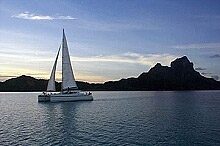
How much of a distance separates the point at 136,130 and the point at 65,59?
57.2 meters

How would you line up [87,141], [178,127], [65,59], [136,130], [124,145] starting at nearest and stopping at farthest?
[124,145] < [87,141] < [136,130] < [178,127] < [65,59]

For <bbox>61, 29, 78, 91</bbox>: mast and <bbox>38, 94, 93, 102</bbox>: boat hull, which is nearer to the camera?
<bbox>38, 94, 93, 102</bbox>: boat hull

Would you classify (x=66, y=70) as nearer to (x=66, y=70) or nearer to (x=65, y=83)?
(x=66, y=70)

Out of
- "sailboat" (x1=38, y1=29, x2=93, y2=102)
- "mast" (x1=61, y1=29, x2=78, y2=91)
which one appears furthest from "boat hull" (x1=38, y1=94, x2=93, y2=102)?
"mast" (x1=61, y1=29, x2=78, y2=91)

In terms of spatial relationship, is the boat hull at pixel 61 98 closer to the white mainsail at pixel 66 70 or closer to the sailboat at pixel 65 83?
Answer: the sailboat at pixel 65 83

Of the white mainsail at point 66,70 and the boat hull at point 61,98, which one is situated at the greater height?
the white mainsail at point 66,70

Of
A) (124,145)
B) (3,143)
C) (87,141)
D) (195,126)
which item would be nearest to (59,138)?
(87,141)

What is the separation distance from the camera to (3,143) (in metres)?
27.3

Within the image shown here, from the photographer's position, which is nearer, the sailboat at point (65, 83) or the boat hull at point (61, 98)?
the boat hull at point (61, 98)

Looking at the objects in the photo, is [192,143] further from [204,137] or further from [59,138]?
[59,138]

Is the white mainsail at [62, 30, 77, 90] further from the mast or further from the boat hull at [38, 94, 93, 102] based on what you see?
the boat hull at [38, 94, 93, 102]

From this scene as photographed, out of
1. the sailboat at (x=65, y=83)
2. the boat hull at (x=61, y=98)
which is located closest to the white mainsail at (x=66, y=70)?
the sailboat at (x=65, y=83)

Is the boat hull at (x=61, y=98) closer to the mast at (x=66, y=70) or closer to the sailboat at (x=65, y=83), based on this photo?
the sailboat at (x=65, y=83)

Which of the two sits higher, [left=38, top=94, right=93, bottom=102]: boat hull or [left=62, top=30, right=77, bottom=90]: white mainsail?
[left=62, top=30, right=77, bottom=90]: white mainsail
